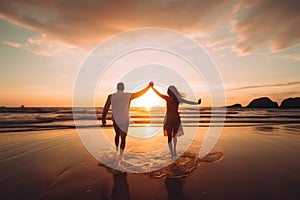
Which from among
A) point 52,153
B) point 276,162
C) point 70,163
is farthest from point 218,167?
point 52,153

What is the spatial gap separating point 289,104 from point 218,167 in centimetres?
12185

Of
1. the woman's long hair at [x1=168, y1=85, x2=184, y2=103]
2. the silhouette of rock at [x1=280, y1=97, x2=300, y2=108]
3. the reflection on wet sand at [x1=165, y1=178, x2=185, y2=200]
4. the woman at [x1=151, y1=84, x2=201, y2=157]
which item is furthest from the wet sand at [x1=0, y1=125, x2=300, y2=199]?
the silhouette of rock at [x1=280, y1=97, x2=300, y2=108]

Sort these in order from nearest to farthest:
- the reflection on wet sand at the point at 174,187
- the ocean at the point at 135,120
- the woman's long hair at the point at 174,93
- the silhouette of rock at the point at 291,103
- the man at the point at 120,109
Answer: the reflection on wet sand at the point at 174,187
the man at the point at 120,109
the woman's long hair at the point at 174,93
the ocean at the point at 135,120
the silhouette of rock at the point at 291,103

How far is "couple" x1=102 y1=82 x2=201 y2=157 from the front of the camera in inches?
265

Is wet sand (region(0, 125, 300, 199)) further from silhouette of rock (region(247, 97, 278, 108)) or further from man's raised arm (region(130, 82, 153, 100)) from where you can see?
silhouette of rock (region(247, 97, 278, 108))

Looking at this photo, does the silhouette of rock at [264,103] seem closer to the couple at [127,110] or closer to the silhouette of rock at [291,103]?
the silhouette of rock at [291,103]

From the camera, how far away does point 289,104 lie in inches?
4026

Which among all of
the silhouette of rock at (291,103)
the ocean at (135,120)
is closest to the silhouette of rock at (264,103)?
the silhouette of rock at (291,103)

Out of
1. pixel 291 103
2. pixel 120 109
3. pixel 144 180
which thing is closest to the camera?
pixel 144 180

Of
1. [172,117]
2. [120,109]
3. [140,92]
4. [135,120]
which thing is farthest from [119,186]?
[135,120]

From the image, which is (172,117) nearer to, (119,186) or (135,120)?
(119,186)

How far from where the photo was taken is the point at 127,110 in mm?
6883

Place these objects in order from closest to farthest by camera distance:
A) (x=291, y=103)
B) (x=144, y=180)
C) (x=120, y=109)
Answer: (x=144, y=180) → (x=120, y=109) → (x=291, y=103)

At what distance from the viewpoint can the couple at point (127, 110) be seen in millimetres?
6734
